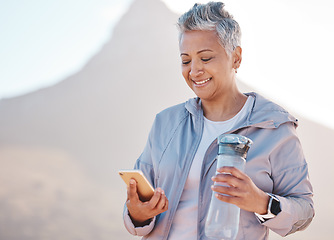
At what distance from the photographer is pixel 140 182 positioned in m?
1.48

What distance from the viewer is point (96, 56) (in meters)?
11.9

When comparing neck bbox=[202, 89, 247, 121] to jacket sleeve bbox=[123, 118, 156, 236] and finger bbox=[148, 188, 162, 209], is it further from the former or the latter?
finger bbox=[148, 188, 162, 209]

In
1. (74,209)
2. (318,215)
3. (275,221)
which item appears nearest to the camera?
(275,221)

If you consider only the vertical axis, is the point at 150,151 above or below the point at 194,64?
below

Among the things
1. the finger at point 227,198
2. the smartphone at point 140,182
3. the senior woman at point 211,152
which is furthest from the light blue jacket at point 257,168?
the finger at point 227,198

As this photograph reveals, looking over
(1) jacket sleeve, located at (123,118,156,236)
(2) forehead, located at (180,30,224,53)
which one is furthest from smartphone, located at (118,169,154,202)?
(2) forehead, located at (180,30,224,53)

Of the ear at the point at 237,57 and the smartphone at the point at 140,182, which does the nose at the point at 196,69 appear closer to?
the ear at the point at 237,57

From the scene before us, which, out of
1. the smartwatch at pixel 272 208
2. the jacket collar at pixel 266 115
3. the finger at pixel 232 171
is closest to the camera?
the finger at pixel 232 171

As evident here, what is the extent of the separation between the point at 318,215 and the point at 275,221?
285 inches

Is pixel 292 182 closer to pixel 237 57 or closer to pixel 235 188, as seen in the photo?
pixel 235 188

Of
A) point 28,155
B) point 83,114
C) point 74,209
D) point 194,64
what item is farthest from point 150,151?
point 83,114

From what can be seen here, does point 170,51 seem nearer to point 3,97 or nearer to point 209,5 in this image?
point 3,97

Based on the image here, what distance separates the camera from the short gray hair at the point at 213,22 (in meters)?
1.67

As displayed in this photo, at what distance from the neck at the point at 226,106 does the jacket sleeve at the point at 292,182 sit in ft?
0.70
